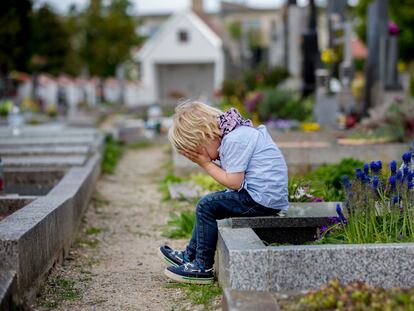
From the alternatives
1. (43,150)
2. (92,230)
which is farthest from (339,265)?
(43,150)

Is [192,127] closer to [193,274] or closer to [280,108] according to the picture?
[193,274]

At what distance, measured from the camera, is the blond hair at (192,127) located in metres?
4.91

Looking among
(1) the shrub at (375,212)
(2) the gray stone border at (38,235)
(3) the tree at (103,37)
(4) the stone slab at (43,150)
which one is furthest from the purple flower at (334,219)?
(3) the tree at (103,37)

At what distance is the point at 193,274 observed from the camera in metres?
5.07

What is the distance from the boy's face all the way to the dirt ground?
0.94 meters

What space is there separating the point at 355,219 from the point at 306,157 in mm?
5557

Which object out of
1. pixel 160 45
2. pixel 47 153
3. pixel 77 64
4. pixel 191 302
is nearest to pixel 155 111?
pixel 47 153

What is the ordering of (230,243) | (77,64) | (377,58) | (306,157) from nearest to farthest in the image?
1. (230,243)
2. (306,157)
3. (377,58)
4. (77,64)

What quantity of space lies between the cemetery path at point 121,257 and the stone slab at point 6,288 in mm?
520

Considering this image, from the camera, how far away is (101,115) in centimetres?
3158

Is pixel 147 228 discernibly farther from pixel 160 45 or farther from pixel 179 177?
pixel 160 45

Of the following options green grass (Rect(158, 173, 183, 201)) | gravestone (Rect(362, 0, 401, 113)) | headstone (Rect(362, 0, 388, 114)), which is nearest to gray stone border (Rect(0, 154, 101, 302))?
green grass (Rect(158, 173, 183, 201))

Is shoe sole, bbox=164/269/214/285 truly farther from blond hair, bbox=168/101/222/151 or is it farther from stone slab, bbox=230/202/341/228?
blond hair, bbox=168/101/222/151

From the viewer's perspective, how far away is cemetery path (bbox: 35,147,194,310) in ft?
15.9
